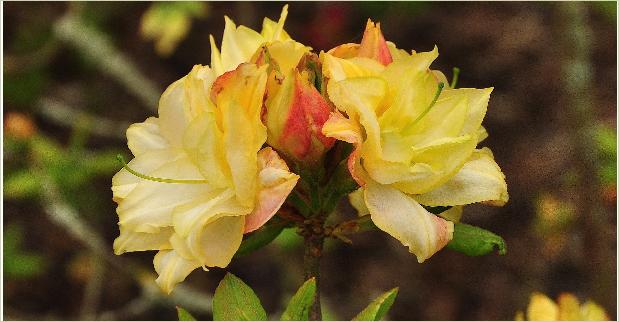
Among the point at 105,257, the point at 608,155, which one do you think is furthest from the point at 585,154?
the point at 105,257

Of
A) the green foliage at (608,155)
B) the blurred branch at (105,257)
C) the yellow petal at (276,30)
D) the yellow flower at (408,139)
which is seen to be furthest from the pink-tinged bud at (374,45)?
the blurred branch at (105,257)

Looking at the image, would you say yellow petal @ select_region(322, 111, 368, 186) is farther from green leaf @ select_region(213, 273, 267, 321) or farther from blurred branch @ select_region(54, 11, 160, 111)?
blurred branch @ select_region(54, 11, 160, 111)

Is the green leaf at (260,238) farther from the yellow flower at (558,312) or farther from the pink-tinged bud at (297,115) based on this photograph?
the yellow flower at (558,312)

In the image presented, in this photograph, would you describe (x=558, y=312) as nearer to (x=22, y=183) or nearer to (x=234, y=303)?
(x=234, y=303)

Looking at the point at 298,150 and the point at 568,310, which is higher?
the point at 298,150

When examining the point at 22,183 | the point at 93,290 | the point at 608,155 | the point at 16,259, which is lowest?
the point at 93,290
